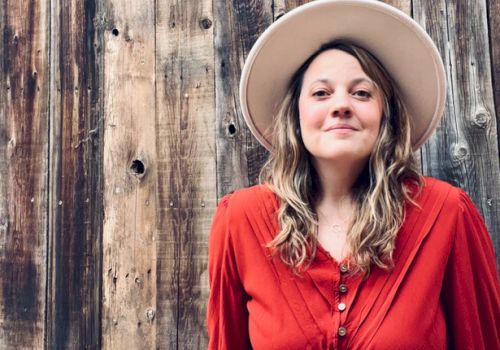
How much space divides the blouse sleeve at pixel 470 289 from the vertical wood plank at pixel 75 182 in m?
1.27

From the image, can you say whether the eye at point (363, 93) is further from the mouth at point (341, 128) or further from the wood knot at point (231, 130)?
the wood knot at point (231, 130)

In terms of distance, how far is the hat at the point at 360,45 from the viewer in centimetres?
155

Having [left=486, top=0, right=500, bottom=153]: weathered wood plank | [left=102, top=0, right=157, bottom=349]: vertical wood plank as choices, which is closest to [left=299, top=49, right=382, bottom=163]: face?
[left=486, top=0, right=500, bottom=153]: weathered wood plank

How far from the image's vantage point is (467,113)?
1.90m

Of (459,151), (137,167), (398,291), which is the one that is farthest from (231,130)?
(398,291)

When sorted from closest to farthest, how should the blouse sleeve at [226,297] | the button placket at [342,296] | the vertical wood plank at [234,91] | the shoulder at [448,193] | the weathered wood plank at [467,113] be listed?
the button placket at [342,296], the shoulder at [448,193], the blouse sleeve at [226,297], the weathered wood plank at [467,113], the vertical wood plank at [234,91]

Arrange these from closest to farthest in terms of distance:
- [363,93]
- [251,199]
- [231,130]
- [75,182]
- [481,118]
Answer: [363,93]
[251,199]
[481,118]
[231,130]
[75,182]

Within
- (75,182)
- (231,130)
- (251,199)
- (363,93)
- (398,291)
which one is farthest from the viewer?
(75,182)

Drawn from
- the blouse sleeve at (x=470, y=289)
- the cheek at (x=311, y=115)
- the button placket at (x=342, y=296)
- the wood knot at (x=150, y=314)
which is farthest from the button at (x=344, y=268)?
the wood knot at (x=150, y=314)

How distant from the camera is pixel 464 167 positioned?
1.89 metres

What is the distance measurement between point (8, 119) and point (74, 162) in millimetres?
346

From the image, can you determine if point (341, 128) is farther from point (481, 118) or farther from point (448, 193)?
point (481, 118)

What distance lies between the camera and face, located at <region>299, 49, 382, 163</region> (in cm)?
148

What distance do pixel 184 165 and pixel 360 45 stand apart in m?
0.78
